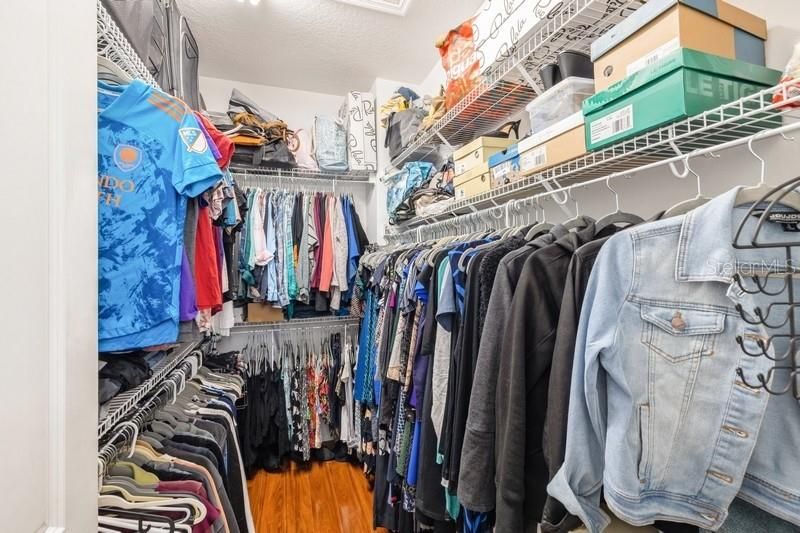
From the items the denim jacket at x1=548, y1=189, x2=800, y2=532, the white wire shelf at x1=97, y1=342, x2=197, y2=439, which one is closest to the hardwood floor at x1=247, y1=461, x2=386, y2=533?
the white wire shelf at x1=97, y1=342, x2=197, y2=439

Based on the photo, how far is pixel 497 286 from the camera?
35.3 inches

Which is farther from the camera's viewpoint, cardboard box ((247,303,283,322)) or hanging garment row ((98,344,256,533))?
cardboard box ((247,303,283,322))

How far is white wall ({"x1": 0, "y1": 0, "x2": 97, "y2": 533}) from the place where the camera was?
0.43 meters

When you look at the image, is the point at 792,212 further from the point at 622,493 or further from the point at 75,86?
the point at 75,86

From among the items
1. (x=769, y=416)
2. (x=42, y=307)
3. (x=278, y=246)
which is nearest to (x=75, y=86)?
(x=42, y=307)

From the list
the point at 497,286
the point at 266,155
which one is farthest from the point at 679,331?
the point at 266,155

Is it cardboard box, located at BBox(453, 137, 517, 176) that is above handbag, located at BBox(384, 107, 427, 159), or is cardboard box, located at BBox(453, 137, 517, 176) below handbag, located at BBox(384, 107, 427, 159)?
below

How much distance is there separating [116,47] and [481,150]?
120 centimetres

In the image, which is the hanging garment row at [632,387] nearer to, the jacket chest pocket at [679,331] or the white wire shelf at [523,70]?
the jacket chest pocket at [679,331]

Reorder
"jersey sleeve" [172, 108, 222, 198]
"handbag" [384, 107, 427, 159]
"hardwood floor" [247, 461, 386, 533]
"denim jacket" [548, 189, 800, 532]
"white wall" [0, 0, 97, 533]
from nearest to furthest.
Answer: "white wall" [0, 0, 97, 533] < "denim jacket" [548, 189, 800, 532] < "jersey sleeve" [172, 108, 222, 198] < "hardwood floor" [247, 461, 386, 533] < "handbag" [384, 107, 427, 159]

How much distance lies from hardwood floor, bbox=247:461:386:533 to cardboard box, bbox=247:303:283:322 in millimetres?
1039

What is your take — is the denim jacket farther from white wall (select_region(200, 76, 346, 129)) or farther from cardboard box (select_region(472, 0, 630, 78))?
white wall (select_region(200, 76, 346, 129))

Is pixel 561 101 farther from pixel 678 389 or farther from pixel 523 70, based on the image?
pixel 678 389

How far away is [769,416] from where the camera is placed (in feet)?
1.84
